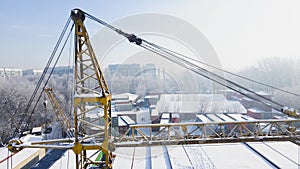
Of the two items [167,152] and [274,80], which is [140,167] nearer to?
[167,152]

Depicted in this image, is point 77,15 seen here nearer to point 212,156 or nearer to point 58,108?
point 212,156

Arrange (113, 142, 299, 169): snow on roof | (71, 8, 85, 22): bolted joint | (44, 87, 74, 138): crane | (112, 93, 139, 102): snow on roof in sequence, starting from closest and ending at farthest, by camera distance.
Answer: (71, 8, 85, 22): bolted joint
(113, 142, 299, 169): snow on roof
(44, 87, 74, 138): crane
(112, 93, 139, 102): snow on roof

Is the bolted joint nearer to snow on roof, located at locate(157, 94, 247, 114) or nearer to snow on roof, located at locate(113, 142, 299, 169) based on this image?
snow on roof, located at locate(113, 142, 299, 169)

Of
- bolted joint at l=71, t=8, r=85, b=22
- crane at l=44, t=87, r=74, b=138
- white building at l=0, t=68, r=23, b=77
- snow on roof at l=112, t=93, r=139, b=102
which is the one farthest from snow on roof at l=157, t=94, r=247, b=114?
white building at l=0, t=68, r=23, b=77

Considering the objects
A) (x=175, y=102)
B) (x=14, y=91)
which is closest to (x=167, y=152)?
(x=175, y=102)

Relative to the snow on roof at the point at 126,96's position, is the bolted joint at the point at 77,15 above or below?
above

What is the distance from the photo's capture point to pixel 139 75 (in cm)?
1633

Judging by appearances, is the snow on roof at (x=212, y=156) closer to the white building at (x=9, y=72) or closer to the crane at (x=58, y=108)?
the crane at (x=58, y=108)

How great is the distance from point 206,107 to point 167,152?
9075 mm

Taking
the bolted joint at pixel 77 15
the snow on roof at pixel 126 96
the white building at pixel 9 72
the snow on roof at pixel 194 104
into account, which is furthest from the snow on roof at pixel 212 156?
the white building at pixel 9 72

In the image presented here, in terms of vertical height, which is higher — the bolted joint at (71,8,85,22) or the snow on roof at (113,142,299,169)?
the bolted joint at (71,8,85,22)

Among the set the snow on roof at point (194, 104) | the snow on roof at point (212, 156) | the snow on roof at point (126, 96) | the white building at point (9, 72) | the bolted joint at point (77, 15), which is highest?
the white building at point (9, 72)

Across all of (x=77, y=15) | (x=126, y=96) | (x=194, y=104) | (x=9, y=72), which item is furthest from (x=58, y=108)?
(x=9, y=72)

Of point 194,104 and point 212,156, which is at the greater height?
point 194,104
